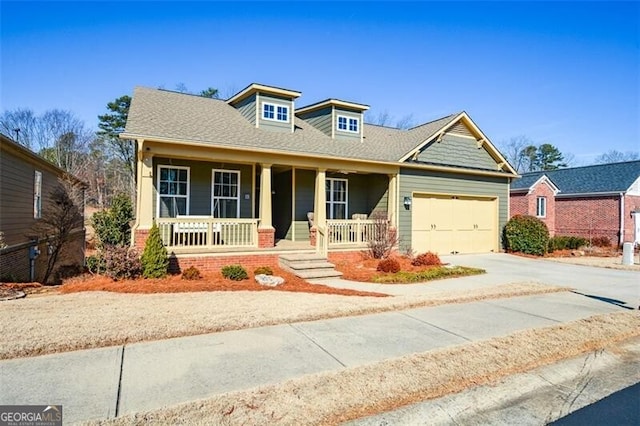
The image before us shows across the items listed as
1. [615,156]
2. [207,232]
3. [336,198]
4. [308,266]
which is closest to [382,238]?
[336,198]

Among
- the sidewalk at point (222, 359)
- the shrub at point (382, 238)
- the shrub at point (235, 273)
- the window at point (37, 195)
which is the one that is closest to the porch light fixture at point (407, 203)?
the shrub at point (382, 238)

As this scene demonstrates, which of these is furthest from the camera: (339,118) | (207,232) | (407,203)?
(339,118)

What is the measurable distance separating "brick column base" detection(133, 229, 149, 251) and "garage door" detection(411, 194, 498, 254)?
9.74 meters

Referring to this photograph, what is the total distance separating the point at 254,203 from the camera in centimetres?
1292

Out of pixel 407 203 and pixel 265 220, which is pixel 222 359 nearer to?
pixel 265 220

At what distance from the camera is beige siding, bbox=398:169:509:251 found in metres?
14.4

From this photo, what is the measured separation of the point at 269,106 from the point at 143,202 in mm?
6229

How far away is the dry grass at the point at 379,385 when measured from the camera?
319 centimetres

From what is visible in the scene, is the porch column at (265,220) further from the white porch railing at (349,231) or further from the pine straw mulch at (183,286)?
the white porch railing at (349,231)

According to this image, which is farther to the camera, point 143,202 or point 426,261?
point 426,261

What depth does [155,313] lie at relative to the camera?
237 inches

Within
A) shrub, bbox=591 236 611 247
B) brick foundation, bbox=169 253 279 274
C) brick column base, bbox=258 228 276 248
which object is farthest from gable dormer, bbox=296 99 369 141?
shrub, bbox=591 236 611 247

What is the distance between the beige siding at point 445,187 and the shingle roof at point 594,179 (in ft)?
23.9

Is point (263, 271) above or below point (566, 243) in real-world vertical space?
below
